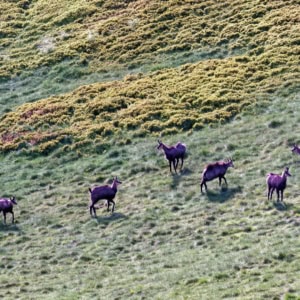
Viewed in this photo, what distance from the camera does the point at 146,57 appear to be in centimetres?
6028

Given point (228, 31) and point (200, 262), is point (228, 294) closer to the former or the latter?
point (200, 262)

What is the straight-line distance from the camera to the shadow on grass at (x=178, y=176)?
3669cm

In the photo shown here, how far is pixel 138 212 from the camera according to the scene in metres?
33.8

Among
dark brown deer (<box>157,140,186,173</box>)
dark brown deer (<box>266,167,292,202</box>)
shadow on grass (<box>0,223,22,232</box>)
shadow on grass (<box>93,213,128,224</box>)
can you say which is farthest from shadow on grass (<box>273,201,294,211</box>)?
shadow on grass (<box>0,223,22,232</box>)

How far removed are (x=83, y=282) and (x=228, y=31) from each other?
127 feet

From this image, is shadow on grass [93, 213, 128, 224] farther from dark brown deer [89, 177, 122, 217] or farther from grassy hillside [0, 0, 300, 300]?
dark brown deer [89, 177, 122, 217]

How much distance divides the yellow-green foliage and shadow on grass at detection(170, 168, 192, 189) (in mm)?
6947

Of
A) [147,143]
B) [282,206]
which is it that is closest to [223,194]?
[282,206]

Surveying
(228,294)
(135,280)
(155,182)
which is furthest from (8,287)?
(155,182)

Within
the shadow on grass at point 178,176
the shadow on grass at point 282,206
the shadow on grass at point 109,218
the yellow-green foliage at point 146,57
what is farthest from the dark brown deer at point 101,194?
the yellow-green foliage at point 146,57

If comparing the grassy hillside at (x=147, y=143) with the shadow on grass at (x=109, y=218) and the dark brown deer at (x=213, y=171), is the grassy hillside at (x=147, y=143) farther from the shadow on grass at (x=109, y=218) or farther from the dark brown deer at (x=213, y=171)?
the dark brown deer at (x=213, y=171)

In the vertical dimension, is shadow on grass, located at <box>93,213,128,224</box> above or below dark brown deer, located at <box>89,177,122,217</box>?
below

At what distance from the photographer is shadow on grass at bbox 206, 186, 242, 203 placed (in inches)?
1320

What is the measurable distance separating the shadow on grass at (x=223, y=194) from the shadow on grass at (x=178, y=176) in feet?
8.00
